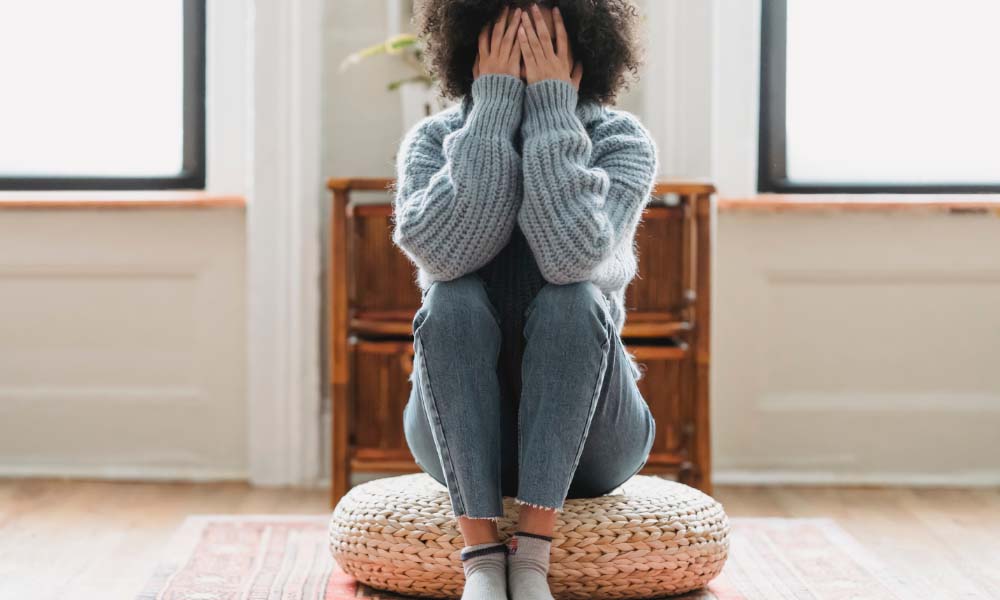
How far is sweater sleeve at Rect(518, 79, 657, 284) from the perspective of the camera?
1558 mm

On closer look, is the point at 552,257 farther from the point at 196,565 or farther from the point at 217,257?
the point at 217,257

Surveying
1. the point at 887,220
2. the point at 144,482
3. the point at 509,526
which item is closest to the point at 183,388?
the point at 144,482

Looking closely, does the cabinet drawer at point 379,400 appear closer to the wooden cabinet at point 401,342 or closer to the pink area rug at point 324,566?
the wooden cabinet at point 401,342

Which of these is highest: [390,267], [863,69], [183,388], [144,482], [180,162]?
[863,69]

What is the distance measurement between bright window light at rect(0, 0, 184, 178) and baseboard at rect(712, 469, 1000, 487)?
1.57 m

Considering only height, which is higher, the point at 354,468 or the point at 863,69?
the point at 863,69

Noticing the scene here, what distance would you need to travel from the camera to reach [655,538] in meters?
1.70

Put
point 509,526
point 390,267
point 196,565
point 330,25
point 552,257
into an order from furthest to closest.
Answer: point 330,25 < point 390,267 < point 196,565 < point 509,526 < point 552,257

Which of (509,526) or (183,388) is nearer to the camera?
(509,526)

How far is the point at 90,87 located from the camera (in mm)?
2908

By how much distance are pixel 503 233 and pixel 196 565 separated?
2.63 feet

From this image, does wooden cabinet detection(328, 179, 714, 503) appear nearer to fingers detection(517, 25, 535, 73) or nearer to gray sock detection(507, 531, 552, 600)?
fingers detection(517, 25, 535, 73)

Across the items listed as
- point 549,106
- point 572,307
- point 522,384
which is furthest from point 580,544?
point 549,106

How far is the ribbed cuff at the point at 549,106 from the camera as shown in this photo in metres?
1.67
